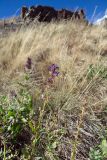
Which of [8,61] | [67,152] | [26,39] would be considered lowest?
[67,152]

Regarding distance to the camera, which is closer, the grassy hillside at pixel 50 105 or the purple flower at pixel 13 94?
the grassy hillside at pixel 50 105

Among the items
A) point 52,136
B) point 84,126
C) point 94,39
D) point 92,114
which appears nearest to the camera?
point 52,136

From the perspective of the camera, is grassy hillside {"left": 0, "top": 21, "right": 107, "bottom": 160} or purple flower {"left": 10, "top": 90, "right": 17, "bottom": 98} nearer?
grassy hillside {"left": 0, "top": 21, "right": 107, "bottom": 160}

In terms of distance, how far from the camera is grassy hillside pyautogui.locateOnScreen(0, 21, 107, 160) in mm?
2391

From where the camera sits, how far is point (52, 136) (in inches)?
97.0

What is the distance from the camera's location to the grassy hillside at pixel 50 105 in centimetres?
239

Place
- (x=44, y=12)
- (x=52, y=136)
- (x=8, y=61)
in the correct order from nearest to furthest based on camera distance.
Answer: (x=52, y=136) < (x=8, y=61) < (x=44, y=12)

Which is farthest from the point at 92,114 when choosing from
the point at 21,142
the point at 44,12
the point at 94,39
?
the point at 44,12

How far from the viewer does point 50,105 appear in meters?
2.98

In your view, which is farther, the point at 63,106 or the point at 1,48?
the point at 1,48

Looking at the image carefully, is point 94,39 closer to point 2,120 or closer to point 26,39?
point 26,39

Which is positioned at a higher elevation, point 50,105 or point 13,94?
point 13,94

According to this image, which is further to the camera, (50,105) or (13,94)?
(13,94)

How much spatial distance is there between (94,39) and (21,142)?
13.3 ft
